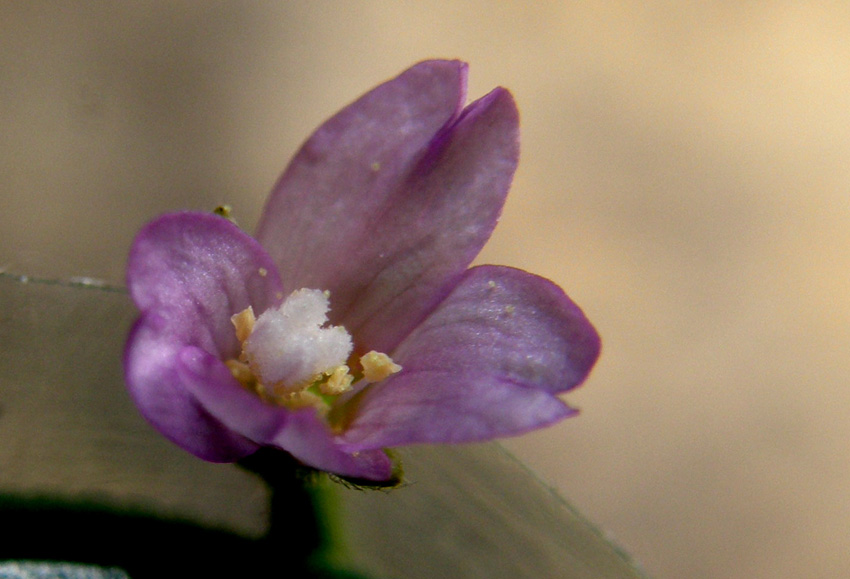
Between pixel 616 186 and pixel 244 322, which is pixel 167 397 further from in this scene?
pixel 616 186

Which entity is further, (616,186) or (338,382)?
(616,186)

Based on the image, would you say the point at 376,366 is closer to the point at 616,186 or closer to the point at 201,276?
the point at 201,276

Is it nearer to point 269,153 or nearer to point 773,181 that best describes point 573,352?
point 269,153

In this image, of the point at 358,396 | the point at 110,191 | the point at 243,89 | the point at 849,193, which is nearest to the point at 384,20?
the point at 243,89

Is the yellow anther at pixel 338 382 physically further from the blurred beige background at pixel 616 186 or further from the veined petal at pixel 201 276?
the blurred beige background at pixel 616 186

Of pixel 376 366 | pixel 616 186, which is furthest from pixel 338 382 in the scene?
pixel 616 186

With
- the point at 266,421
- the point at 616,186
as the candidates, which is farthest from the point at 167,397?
the point at 616,186

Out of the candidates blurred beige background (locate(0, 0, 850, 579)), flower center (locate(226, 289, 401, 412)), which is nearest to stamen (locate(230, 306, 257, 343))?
flower center (locate(226, 289, 401, 412))

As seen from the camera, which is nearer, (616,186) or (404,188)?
(404,188)

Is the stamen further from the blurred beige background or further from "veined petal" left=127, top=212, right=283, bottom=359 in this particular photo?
the blurred beige background
